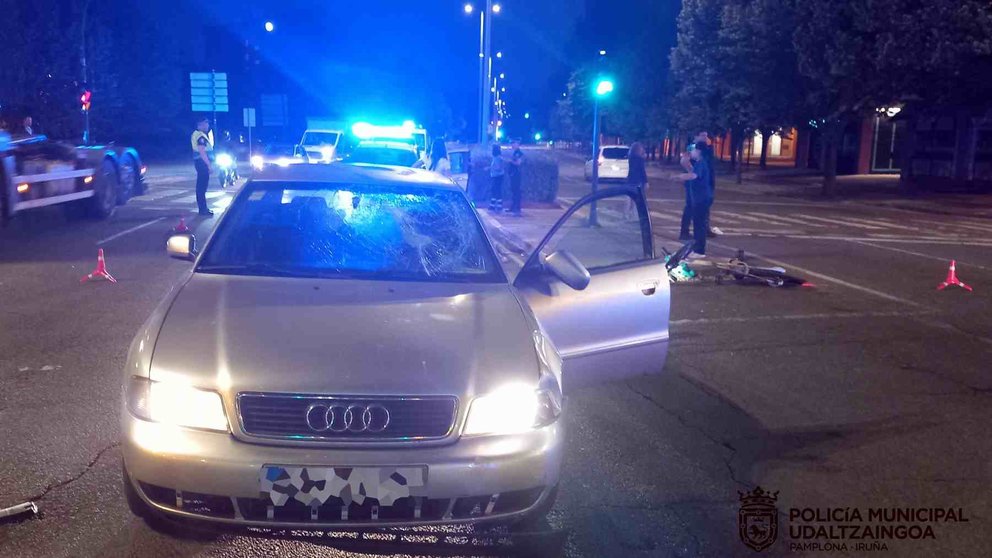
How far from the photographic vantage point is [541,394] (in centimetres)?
378

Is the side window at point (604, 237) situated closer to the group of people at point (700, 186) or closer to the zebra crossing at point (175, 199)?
the group of people at point (700, 186)

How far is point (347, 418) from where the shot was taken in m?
3.47

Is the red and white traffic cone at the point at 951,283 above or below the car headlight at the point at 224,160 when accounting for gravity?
below

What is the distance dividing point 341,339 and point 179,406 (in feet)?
2.25

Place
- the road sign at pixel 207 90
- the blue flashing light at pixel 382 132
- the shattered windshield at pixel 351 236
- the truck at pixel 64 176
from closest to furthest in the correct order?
1. the shattered windshield at pixel 351 236
2. the truck at pixel 64 176
3. the blue flashing light at pixel 382 132
4. the road sign at pixel 207 90

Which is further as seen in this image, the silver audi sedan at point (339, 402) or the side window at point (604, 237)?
the side window at point (604, 237)

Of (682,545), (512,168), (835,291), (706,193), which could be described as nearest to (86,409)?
(682,545)

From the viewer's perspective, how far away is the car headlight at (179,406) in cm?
348

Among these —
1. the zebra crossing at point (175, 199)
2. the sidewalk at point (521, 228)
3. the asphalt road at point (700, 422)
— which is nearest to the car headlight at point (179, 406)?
the asphalt road at point (700, 422)

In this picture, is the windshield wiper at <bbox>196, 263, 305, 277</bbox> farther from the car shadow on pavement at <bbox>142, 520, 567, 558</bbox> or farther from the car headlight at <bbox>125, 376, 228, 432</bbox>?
the car shadow on pavement at <bbox>142, 520, 567, 558</bbox>

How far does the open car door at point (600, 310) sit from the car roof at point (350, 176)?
79 cm

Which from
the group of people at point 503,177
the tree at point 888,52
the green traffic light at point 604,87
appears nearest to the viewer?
the green traffic light at point 604,87

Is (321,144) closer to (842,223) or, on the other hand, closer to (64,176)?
(64,176)

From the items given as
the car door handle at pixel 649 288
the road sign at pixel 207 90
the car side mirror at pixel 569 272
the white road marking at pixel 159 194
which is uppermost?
the road sign at pixel 207 90
